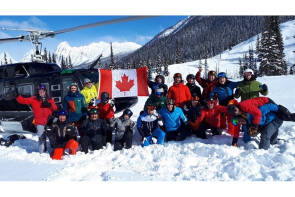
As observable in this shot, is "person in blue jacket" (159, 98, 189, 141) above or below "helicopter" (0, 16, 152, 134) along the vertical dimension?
below

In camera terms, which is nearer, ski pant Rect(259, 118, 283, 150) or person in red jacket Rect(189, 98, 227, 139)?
ski pant Rect(259, 118, 283, 150)

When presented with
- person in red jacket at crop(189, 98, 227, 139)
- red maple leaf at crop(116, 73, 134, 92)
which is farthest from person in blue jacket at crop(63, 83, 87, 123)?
person in red jacket at crop(189, 98, 227, 139)

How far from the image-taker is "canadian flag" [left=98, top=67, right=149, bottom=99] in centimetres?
759

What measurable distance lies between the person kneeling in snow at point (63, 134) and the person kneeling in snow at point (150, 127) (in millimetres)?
1464

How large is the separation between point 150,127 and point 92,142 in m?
1.31

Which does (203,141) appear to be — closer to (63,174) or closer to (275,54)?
(63,174)

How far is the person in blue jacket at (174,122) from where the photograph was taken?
241 inches

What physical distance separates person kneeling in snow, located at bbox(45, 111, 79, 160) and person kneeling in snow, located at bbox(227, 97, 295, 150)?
3.29 metres

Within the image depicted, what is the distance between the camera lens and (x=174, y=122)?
6.14 metres

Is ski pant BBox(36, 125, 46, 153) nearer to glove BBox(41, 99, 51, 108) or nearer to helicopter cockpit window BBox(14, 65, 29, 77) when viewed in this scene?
glove BBox(41, 99, 51, 108)

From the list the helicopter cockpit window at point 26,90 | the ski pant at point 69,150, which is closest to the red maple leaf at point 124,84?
the ski pant at point 69,150

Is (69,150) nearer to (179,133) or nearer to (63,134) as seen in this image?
(63,134)

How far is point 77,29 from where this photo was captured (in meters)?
7.30
